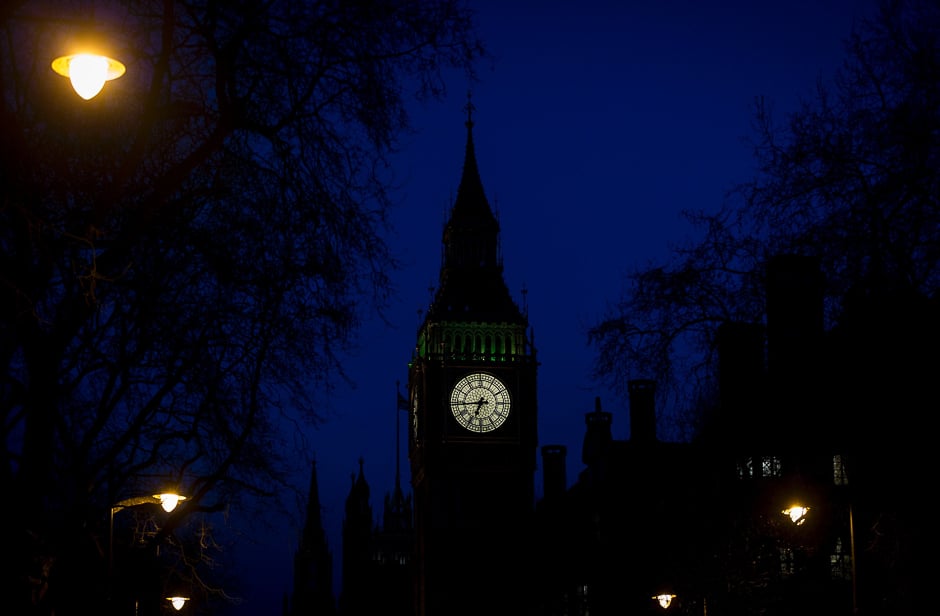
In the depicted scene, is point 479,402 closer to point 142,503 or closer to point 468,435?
point 468,435

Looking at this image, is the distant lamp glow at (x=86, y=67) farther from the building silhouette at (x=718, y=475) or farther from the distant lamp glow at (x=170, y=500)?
the distant lamp glow at (x=170, y=500)

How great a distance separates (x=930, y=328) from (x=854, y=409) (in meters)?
2.25

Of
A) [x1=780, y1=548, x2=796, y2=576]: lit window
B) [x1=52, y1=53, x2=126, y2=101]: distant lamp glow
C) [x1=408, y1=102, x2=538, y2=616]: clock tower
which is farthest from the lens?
[x1=408, y1=102, x2=538, y2=616]: clock tower

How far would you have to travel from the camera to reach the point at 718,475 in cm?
3216

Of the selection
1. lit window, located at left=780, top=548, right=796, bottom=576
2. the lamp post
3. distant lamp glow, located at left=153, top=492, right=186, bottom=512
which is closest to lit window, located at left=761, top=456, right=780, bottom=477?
lit window, located at left=780, top=548, right=796, bottom=576

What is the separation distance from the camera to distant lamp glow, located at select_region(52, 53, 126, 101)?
10.1 metres

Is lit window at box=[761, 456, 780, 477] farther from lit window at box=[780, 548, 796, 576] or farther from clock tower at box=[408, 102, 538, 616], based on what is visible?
clock tower at box=[408, 102, 538, 616]

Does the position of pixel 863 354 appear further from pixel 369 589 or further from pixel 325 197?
pixel 369 589

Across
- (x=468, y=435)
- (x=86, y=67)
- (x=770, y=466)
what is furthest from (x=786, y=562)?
(x=468, y=435)

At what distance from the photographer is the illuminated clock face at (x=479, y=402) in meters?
115

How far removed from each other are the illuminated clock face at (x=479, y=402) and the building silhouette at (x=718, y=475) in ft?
0.49

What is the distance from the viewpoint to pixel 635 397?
57.6m

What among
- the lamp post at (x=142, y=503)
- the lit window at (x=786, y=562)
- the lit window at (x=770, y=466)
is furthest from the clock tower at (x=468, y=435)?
the lamp post at (x=142, y=503)

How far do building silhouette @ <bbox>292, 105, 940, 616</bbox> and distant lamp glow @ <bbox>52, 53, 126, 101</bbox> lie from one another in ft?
33.1
